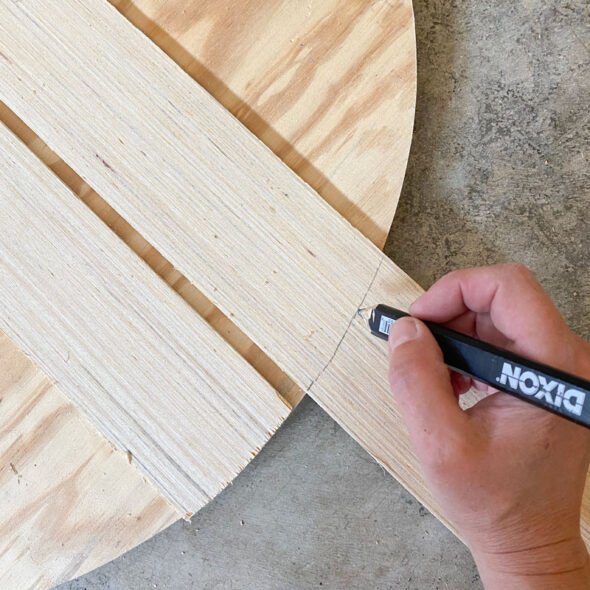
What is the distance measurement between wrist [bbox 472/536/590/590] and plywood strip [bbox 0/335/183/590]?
71 cm

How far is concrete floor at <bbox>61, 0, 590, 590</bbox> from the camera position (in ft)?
5.32

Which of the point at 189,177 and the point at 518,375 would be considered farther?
the point at 189,177

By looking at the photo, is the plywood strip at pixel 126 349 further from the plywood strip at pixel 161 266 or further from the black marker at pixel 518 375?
the black marker at pixel 518 375

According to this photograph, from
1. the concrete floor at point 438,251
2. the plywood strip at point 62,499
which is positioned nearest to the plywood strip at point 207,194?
the plywood strip at point 62,499

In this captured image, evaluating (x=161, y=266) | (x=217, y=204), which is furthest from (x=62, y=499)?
(x=217, y=204)

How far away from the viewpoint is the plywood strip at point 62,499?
3.92 ft

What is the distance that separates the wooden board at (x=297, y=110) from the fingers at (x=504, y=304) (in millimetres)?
235

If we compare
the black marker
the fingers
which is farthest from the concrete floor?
the black marker

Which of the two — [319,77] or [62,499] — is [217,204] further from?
[62,499]

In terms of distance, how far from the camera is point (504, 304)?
3.22 ft

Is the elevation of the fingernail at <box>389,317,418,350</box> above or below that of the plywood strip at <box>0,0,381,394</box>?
above

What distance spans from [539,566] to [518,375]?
15.7 inches

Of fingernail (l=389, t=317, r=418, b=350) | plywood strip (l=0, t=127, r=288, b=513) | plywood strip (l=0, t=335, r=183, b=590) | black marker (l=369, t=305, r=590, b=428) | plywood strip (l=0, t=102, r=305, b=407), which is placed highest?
black marker (l=369, t=305, r=590, b=428)

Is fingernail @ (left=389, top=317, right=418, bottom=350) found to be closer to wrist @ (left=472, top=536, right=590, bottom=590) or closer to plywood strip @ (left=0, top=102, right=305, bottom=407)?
plywood strip @ (left=0, top=102, right=305, bottom=407)
